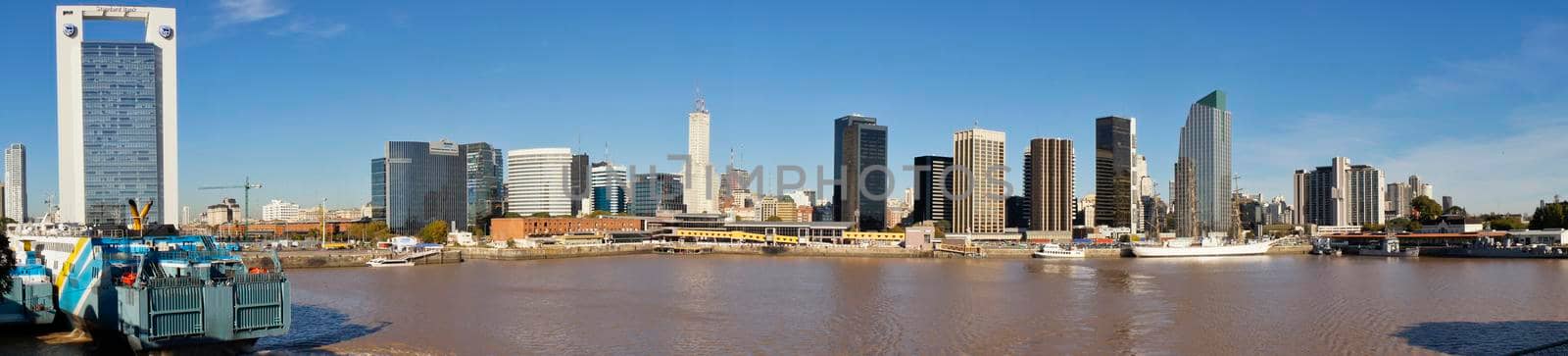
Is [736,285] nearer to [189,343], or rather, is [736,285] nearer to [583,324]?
[583,324]

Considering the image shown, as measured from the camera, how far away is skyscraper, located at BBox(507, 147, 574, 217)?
4786 inches

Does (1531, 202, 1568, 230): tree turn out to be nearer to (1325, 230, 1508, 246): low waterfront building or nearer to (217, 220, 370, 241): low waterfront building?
(1325, 230, 1508, 246): low waterfront building

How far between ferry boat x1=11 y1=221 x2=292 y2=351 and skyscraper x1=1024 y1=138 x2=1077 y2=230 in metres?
94.5

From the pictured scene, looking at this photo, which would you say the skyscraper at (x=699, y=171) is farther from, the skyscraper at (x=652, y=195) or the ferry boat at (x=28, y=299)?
the ferry boat at (x=28, y=299)

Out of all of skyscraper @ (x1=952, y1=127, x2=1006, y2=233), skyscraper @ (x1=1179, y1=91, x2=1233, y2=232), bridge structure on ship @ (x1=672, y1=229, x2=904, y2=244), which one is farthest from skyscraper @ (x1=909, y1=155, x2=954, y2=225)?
bridge structure on ship @ (x1=672, y1=229, x2=904, y2=244)

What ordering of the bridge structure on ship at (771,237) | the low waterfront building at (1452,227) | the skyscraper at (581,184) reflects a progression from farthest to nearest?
the skyscraper at (581,184) → the bridge structure on ship at (771,237) → the low waterfront building at (1452,227)

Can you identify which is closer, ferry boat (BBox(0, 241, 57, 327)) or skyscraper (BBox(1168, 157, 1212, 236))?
ferry boat (BBox(0, 241, 57, 327))

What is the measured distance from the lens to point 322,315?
67.5 feet

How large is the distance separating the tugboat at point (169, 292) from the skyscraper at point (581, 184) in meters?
107

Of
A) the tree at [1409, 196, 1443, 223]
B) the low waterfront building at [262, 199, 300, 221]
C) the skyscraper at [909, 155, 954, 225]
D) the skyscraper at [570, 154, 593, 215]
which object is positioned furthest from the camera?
the low waterfront building at [262, 199, 300, 221]


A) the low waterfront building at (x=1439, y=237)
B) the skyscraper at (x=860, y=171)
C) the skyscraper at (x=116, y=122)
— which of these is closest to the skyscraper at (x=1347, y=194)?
the skyscraper at (x=860, y=171)

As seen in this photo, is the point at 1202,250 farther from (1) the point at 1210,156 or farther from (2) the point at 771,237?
(1) the point at 1210,156

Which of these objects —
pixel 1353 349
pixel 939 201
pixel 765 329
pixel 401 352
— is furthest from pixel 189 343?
pixel 939 201

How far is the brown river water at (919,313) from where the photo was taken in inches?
659
